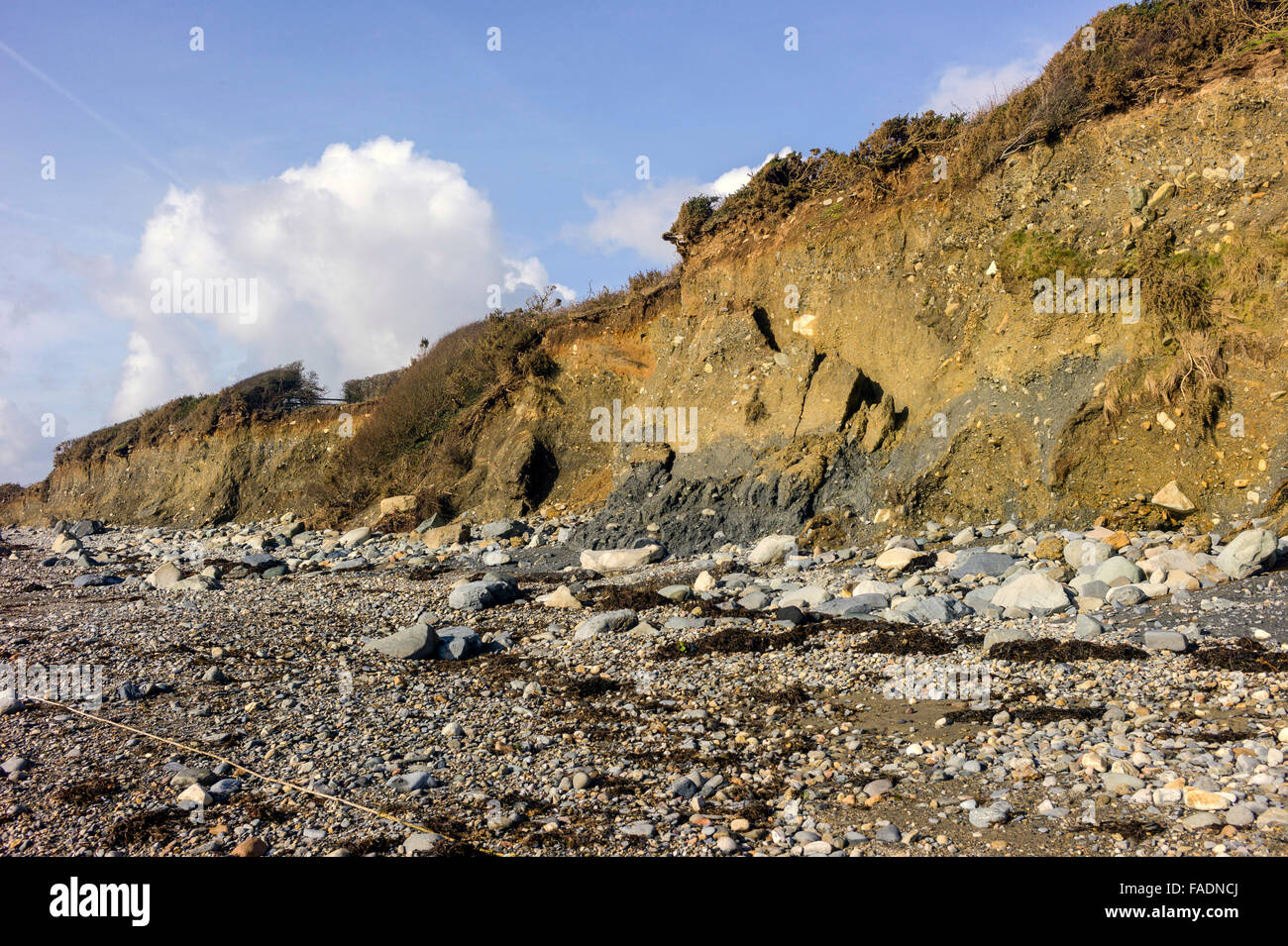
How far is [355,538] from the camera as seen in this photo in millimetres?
20656

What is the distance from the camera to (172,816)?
5.01 metres

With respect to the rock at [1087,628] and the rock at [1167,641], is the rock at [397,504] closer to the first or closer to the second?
the rock at [1087,628]

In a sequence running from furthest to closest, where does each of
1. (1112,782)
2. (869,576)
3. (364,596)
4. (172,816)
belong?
(364,596)
(869,576)
(172,816)
(1112,782)

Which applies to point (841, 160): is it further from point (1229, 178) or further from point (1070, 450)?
point (1070, 450)

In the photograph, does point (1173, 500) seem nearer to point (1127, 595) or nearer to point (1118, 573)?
point (1118, 573)

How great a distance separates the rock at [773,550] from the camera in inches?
535

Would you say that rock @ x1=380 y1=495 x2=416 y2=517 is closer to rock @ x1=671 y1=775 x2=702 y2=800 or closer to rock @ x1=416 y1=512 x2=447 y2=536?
rock @ x1=416 y1=512 x2=447 y2=536

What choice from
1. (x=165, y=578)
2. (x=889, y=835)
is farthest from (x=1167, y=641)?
(x=165, y=578)

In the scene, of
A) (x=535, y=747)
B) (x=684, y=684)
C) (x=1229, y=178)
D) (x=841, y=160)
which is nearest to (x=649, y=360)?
(x=841, y=160)

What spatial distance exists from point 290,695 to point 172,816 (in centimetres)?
268

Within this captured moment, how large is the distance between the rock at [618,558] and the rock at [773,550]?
2.17m

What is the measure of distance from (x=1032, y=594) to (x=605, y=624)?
209 inches

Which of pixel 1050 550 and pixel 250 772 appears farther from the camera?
pixel 1050 550

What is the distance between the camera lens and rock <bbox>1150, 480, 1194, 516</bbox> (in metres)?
11.0
